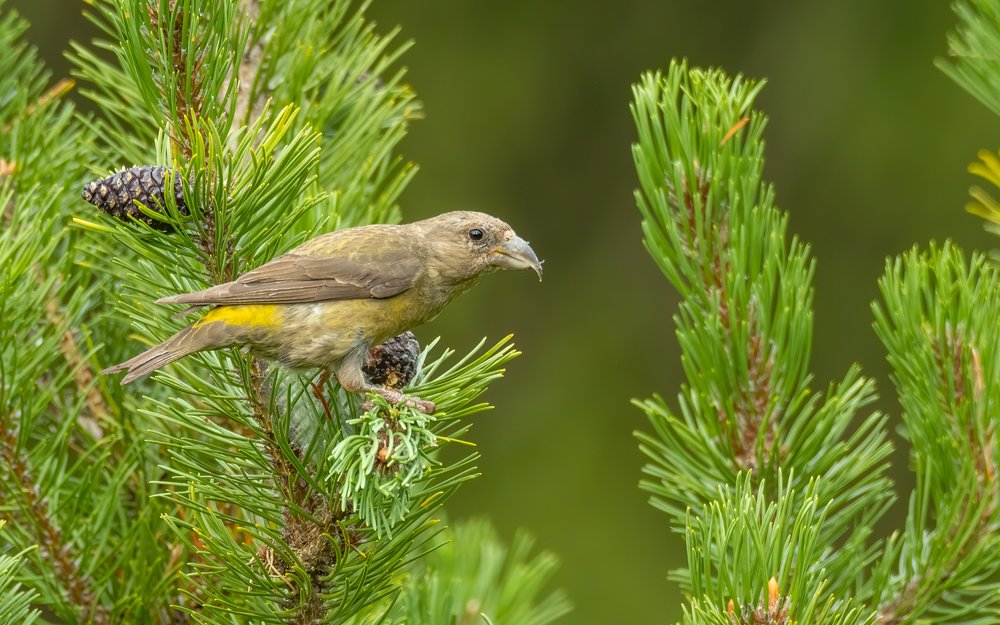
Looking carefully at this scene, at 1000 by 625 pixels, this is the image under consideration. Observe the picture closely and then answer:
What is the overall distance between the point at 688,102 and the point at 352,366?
961 mm

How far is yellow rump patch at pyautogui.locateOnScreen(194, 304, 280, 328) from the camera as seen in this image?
2.34m

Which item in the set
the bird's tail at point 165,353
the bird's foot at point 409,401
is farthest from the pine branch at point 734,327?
the bird's tail at point 165,353

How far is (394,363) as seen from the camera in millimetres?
2613

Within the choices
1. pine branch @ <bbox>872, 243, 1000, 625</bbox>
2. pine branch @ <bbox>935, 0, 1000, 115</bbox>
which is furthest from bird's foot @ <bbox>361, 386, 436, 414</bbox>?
pine branch @ <bbox>935, 0, 1000, 115</bbox>

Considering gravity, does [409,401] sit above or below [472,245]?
below

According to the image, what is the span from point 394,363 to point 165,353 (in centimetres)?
52

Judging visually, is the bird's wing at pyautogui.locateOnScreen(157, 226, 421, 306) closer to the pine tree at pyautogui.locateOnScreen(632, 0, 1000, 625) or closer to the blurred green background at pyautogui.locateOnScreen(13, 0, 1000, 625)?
the pine tree at pyautogui.locateOnScreen(632, 0, 1000, 625)

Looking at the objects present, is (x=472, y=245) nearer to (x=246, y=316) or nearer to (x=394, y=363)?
(x=394, y=363)

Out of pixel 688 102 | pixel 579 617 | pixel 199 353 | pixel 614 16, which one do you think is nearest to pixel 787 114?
pixel 614 16

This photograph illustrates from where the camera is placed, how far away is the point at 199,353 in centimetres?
239

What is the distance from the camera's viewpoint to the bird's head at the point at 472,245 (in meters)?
3.27

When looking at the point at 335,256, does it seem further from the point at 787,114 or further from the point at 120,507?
the point at 787,114

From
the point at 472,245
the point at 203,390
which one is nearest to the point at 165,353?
the point at 203,390

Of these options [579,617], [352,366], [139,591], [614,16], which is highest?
[614,16]
